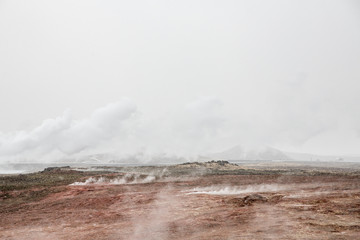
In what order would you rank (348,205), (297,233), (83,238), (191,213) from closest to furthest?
(297,233), (83,238), (348,205), (191,213)

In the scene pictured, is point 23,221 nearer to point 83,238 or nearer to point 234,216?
point 83,238

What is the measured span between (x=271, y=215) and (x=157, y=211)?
9.26 meters

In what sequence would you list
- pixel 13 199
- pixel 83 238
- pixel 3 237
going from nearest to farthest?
pixel 83 238
pixel 3 237
pixel 13 199

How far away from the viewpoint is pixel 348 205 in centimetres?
1777

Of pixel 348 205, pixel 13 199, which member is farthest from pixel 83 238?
pixel 13 199

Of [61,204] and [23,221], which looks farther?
[61,204]

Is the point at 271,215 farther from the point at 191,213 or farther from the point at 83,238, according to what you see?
the point at 83,238

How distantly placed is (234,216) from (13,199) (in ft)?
97.0

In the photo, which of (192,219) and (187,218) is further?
(187,218)

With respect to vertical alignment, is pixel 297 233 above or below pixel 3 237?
above

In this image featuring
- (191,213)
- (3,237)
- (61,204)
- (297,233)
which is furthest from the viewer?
(61,204)

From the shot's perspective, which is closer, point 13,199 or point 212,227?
point 212,227

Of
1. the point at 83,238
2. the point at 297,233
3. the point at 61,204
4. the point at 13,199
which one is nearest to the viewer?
the point at 297,233

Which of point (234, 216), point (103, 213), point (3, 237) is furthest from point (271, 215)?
point (3, 237)
